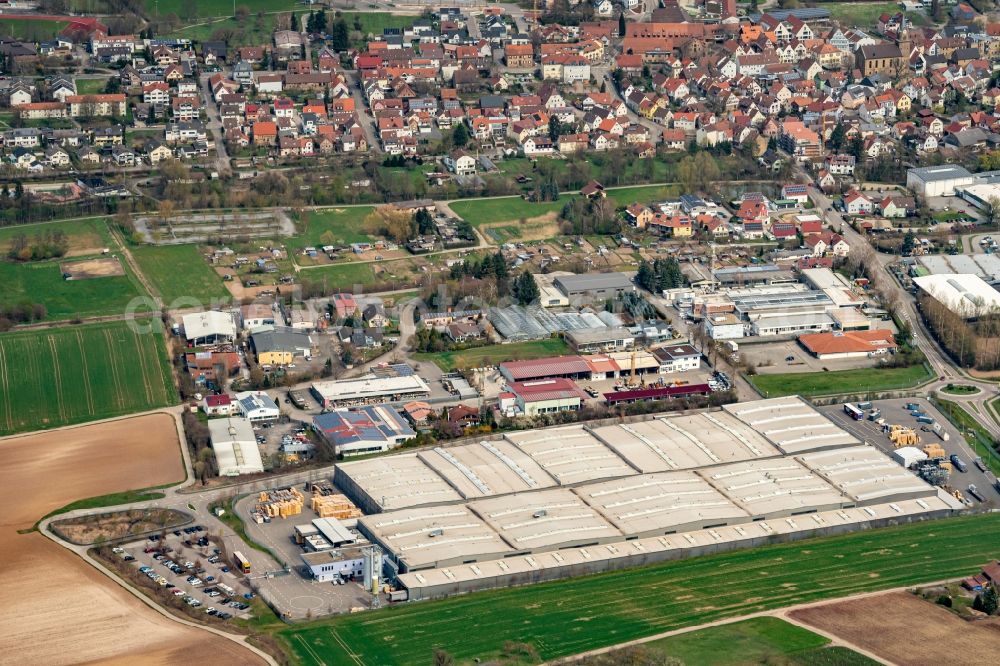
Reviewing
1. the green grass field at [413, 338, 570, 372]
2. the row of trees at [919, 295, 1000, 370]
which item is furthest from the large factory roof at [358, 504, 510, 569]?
the row of trees at [919, 295, 1000, 370]

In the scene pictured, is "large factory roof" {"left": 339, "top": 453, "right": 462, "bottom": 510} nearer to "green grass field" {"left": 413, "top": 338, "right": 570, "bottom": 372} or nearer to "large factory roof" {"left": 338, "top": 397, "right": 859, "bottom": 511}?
"large factory roof" {"left": 338, "top": 397, "right": 859, "bottom": 511}

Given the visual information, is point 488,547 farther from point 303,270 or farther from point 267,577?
point 303,270

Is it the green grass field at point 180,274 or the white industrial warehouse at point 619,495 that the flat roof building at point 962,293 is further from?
the green grass field at point 180,274

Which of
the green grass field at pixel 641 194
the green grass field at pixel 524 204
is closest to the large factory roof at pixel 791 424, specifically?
the green grass field at pixel 524 204

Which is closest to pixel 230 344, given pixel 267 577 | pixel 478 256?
pixel 478 256

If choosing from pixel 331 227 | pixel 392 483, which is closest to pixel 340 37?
pixel 331 227

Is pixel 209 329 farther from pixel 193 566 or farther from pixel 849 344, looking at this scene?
pixel 849 344
